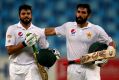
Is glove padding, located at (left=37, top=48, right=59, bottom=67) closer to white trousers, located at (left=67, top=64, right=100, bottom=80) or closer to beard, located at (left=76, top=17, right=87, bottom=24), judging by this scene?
white trousers, located at (left=67, top=64, right=100, bottom=80)

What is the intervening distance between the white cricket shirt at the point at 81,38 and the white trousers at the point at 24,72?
511 millimetres

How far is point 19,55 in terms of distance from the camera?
807cm

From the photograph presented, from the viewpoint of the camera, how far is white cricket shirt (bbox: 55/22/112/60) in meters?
8.15

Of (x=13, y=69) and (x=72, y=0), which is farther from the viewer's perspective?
(x=72, y=0)

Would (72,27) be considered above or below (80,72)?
above

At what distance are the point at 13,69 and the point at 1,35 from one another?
2.39m

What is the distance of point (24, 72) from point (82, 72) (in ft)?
2.50

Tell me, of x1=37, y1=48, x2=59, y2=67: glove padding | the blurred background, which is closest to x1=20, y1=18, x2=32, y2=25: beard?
x1=37, y1=48, x2=59, y2=67: glove padding

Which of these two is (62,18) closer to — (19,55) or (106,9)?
(106,9)

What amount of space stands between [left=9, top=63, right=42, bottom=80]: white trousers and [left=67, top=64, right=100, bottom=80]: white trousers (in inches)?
18.4

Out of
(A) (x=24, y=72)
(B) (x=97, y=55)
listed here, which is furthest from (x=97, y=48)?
(A) (x=24, y=72)

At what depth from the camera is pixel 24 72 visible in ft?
26.4

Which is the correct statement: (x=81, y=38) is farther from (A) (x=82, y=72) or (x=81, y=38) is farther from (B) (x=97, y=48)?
(A) (x=82, y=72)

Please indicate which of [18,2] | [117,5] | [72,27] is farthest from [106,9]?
[72,27]
